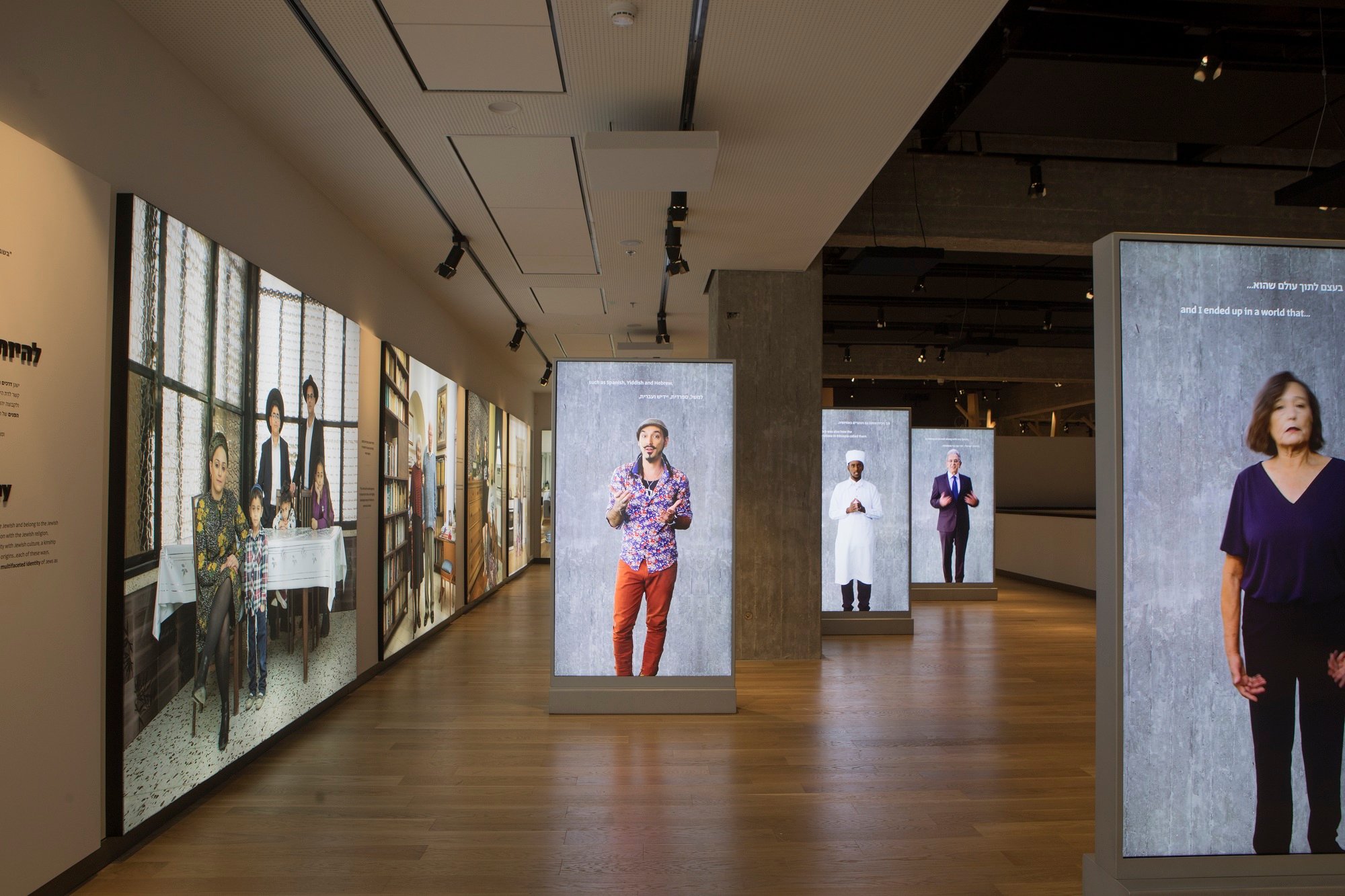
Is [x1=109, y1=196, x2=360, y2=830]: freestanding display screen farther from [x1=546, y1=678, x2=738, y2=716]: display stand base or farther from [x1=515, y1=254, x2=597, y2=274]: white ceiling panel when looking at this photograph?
[x1=515, y1=254, x2=597, y2=274]: white ceiling panel

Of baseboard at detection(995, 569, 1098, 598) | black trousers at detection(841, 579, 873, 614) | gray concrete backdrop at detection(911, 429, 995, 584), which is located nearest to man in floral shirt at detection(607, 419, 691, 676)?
black trousers at detection(841, 579, 873, 614)

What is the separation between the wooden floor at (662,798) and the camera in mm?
3396

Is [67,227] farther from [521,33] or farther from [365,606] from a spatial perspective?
[365,606]

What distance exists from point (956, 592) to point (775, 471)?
560 centimetres

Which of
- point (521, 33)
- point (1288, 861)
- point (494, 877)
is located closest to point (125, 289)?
point (521, 33)

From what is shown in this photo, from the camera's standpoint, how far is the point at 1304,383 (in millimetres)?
2857

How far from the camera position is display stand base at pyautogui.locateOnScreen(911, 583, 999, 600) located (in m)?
12.1

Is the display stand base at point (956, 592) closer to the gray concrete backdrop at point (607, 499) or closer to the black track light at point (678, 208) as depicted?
the gray concrete backdrop at point (607, 499)

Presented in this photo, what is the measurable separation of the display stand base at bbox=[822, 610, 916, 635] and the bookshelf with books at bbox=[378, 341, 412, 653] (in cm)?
438

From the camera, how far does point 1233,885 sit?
278 centimetres

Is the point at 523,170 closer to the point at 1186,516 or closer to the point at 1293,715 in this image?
the point at 1186,516

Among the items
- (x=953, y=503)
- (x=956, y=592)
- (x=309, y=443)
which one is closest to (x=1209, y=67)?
(x=309, y=443)

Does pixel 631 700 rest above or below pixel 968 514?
below

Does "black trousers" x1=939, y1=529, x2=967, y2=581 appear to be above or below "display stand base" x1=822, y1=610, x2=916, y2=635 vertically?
above
